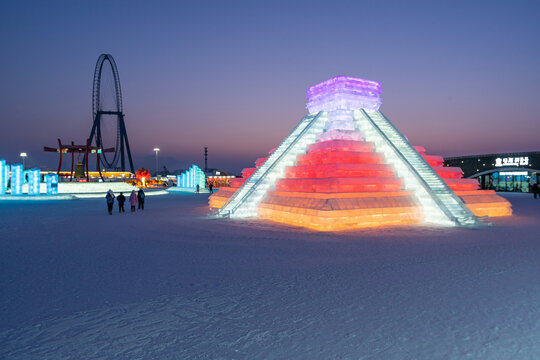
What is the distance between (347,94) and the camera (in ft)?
74.6

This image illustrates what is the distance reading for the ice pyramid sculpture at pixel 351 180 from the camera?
617 inches

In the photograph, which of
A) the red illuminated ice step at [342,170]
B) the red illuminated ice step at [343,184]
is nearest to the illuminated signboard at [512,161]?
the red illuminated ice step at [342,170]

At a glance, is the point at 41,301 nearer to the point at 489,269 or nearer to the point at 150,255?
the point at 150,255

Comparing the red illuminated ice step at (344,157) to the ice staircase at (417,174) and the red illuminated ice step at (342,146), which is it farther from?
the ice staircase at (417,174)

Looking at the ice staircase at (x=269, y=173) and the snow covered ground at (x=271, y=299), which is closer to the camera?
the snow covered ground at (x=271, y=299)

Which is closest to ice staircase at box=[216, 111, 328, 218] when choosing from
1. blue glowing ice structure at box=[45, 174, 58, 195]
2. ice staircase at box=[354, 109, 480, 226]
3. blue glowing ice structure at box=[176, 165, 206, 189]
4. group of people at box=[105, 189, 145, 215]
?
ice staircase at box=[354, 109, 480, 226]

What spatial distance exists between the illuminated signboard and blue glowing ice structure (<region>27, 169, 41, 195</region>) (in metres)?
55.1

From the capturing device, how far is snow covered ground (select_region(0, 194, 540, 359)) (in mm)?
4504

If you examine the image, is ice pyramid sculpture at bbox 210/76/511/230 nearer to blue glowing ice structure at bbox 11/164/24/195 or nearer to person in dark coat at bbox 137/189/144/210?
person in dark coat at bbox 137/189/144/210

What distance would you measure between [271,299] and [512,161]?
162 ft

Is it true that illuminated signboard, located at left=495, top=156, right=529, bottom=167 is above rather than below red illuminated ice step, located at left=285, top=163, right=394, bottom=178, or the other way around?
above

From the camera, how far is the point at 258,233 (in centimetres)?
1338

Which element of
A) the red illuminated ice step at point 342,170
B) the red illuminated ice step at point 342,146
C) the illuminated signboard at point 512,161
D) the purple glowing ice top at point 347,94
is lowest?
the red illuminated ice step at point 342,170

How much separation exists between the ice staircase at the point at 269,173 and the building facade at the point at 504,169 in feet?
112
